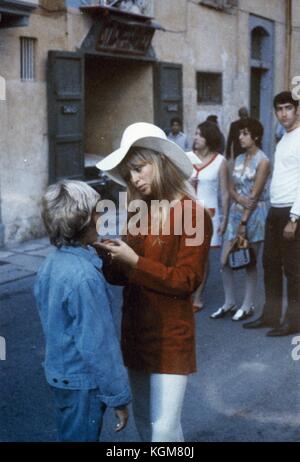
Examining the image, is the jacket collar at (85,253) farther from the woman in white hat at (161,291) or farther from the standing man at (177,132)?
the standing man at (177,132)

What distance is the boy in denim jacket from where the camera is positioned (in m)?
2.44

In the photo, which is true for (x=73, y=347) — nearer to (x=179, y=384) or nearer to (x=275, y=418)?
(x=179, y=384)

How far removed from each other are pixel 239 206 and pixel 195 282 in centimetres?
320

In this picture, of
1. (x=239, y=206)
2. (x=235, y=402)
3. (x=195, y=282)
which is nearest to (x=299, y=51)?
(x=239, y=206)

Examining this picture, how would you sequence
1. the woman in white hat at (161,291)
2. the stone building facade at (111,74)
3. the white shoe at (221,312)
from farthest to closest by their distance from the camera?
the stone building facade at (111,74)
the white shoe at (221,312)
the woman in white hat at (161,291)

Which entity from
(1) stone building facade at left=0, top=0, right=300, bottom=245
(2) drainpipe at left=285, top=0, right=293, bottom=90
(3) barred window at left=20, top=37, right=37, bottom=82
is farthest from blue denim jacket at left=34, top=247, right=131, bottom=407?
(2) drainpipe at left=285, top=0, right=293, bottom=90

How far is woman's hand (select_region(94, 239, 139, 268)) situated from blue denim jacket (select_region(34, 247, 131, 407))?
0.05 meters

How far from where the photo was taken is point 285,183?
17.3 feet

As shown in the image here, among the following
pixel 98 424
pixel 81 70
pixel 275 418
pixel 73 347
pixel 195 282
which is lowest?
pixel 275 418

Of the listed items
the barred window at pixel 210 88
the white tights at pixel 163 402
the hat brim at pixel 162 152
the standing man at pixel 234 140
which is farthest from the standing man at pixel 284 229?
the barred window at pixel 210 88

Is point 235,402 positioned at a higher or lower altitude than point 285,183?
lower

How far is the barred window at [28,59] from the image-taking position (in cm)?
947

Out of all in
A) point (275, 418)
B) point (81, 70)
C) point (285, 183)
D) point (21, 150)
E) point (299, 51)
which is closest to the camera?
point (275, 418)

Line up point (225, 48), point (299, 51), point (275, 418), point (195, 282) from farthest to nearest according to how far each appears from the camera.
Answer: point (299, 51), point (225, 48), point (275, 418), point (195, 282)
